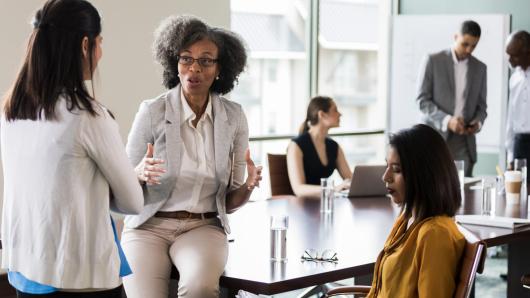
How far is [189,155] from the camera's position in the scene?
3.25m

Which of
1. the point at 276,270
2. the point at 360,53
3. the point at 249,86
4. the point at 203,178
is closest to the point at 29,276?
the point at 276,270

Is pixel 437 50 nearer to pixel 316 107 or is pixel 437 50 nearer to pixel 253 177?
pixel 316 107

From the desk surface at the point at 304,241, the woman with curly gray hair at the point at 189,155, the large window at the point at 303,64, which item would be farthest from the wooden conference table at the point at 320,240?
the large window at the point at 303,64

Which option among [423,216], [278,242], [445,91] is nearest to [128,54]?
[445,91]

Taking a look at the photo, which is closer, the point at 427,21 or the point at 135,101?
the point at 135,101

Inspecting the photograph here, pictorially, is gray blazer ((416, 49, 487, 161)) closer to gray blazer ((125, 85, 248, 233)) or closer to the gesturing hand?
the gesturing hand

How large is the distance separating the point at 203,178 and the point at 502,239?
1.32 metres

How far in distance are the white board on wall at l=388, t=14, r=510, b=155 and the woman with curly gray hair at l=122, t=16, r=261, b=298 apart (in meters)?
4.65

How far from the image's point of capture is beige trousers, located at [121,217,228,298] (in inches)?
109

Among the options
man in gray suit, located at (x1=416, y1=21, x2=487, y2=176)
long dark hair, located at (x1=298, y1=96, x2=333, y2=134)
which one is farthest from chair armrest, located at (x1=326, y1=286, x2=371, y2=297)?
man in gray suit, located at (x1=416, y1=21, x2=487, y2=176)

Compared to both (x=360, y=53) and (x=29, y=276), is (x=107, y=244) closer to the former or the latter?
(x=29, y=276)

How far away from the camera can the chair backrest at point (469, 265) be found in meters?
2.33

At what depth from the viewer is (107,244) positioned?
2293mm

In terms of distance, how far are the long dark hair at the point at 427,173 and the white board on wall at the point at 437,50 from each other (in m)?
5.44
